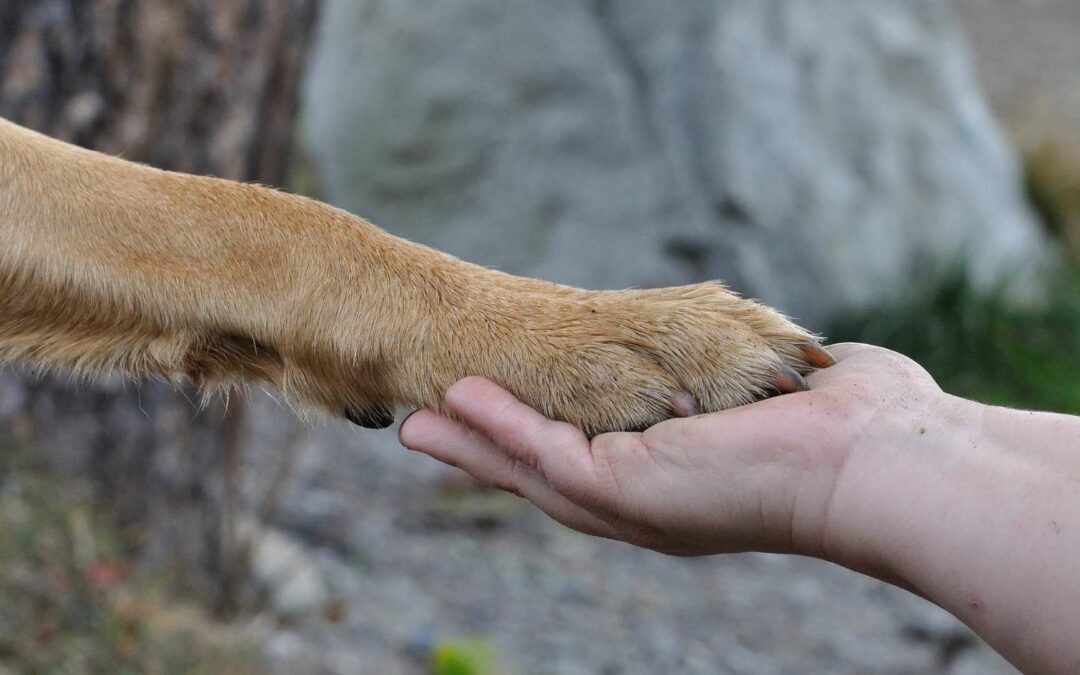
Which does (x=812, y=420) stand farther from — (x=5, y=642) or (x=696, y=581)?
(x=696, y=581)

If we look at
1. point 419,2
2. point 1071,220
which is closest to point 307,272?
point 419,2

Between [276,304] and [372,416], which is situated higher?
[276,304]

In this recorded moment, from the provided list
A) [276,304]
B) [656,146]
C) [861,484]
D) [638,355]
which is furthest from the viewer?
[656,146]

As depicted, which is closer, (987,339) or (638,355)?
(638,355)

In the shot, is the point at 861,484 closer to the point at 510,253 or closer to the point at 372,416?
the point at 372,416

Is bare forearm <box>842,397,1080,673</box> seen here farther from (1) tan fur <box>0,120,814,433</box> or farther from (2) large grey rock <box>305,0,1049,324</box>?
(2) large grey rock <box>305,0,1049,324</box>

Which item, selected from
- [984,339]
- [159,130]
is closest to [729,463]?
[159,130]

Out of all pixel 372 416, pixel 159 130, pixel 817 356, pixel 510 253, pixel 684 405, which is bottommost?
pixel 372 416
